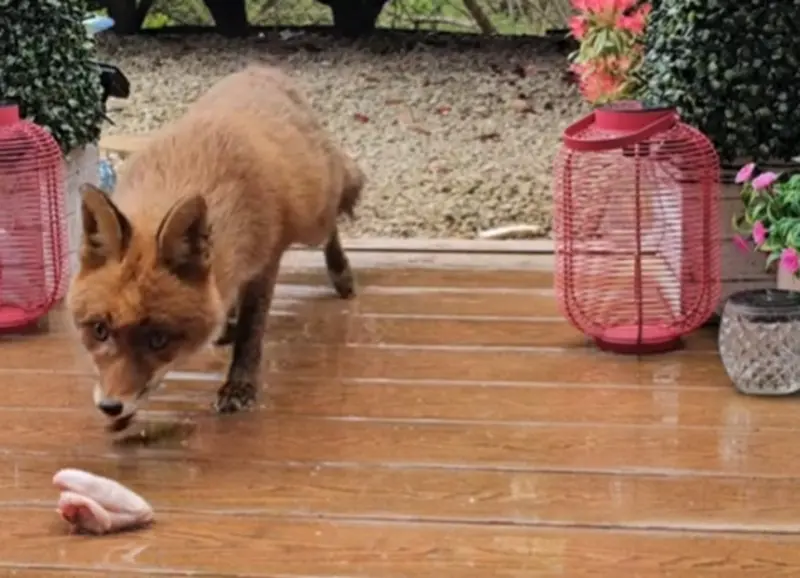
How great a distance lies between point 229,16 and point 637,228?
3230mm

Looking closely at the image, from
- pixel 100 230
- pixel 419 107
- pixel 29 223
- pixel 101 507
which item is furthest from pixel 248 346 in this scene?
pixel 419 107

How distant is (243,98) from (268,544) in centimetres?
120

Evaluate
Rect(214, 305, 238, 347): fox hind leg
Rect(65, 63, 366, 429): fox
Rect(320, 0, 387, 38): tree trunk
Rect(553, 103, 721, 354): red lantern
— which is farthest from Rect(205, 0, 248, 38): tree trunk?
Rect(553, 103, 721, 354): red lantern

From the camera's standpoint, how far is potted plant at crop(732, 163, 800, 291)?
2383 mm

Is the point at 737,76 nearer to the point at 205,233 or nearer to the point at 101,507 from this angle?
the point at 205,233

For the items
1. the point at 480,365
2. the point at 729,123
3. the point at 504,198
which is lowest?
the point at 504,198

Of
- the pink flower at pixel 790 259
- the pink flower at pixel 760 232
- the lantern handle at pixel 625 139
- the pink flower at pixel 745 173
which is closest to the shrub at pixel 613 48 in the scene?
the lantern handle at pixel 625 139

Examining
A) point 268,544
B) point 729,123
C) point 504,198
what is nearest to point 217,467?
point 268,544

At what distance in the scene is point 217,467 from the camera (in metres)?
2.16

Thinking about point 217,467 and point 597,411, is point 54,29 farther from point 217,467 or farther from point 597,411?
point 597,411

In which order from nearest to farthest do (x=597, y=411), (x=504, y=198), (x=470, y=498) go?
(x=470, y=498), (x=597, y=411), (x=504, y=198)

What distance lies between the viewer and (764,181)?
2.43m

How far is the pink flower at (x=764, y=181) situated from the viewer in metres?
2.43

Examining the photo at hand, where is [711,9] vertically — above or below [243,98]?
above
